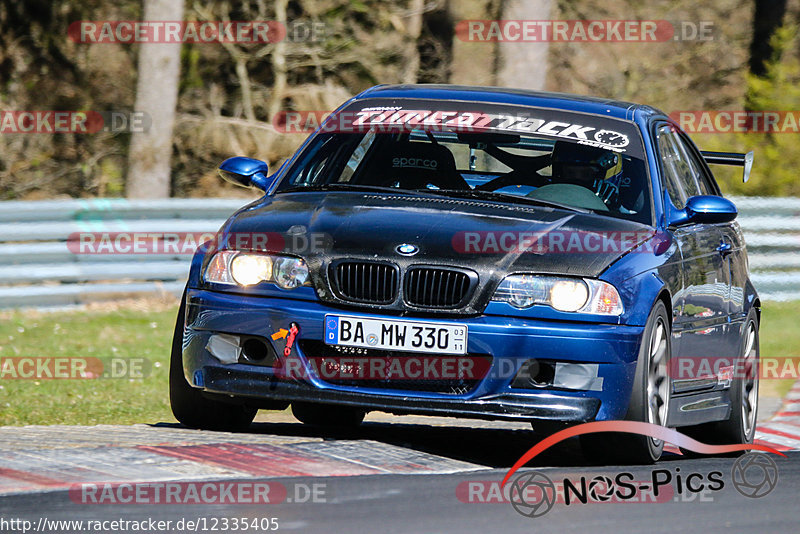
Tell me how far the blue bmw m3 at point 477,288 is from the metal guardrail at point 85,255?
6.36 metres

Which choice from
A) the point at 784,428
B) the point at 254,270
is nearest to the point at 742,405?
the point at 784,428

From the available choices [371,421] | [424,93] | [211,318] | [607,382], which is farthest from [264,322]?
[371,421]

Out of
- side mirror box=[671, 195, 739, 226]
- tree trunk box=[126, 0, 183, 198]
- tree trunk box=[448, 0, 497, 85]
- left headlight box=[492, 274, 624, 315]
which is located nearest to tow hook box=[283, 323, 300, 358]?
left headlight box=[492, 274, 624, 315]

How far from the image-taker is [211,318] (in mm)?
6406

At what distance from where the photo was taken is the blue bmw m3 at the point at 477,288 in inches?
239

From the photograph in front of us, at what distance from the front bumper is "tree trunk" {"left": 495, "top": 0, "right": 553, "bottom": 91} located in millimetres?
10910

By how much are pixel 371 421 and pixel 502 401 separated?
9.15ft

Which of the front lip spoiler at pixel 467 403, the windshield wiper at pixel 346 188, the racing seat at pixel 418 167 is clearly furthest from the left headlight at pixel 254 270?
the racing seat at pixel 418 167

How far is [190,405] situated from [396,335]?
1.24m

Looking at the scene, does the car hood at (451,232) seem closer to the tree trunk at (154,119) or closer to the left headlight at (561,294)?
the left headlight at (561,294)

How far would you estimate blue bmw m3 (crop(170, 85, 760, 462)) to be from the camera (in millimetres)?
6066

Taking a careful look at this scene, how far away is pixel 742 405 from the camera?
315 inches

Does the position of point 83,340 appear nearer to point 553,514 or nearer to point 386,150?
point 386,150

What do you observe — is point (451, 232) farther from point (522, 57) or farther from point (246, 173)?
point (522, 57)
